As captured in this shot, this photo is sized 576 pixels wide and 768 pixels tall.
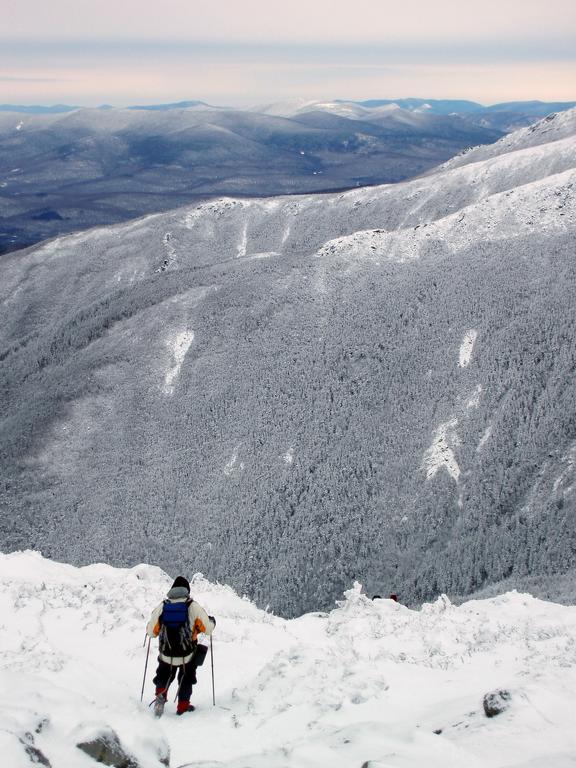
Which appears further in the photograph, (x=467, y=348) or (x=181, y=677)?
(x=467, y=348)

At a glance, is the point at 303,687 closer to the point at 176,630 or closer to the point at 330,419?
the point at 176,630

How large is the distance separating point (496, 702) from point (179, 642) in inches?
307

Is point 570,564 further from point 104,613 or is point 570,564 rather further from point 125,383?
point 125,383

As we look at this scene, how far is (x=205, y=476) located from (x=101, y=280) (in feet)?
363

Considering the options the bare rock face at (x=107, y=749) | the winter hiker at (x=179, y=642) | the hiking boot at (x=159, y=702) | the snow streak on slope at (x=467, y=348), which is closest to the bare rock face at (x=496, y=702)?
the winter hiker at (x=179, y=642)

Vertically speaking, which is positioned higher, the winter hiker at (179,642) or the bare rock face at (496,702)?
the bare rock face at (496,702)

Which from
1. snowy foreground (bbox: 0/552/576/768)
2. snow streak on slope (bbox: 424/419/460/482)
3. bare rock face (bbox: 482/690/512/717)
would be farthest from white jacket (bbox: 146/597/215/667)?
snow streak on slope (bbox: 424/419/460/482)

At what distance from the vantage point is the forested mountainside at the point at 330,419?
2662 inches

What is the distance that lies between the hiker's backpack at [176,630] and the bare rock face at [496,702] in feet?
24.0

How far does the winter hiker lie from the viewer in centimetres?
1608

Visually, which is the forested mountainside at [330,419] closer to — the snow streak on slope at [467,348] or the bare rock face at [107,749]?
the snow streak on slope at [467,348]

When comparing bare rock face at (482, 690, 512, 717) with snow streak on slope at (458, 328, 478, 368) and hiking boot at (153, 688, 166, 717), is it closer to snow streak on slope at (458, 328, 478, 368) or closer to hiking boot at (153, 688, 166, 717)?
hiking boot at (153, 688, 166, 717)

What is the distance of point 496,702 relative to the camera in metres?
13.6

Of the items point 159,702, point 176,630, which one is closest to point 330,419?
point 176,630
